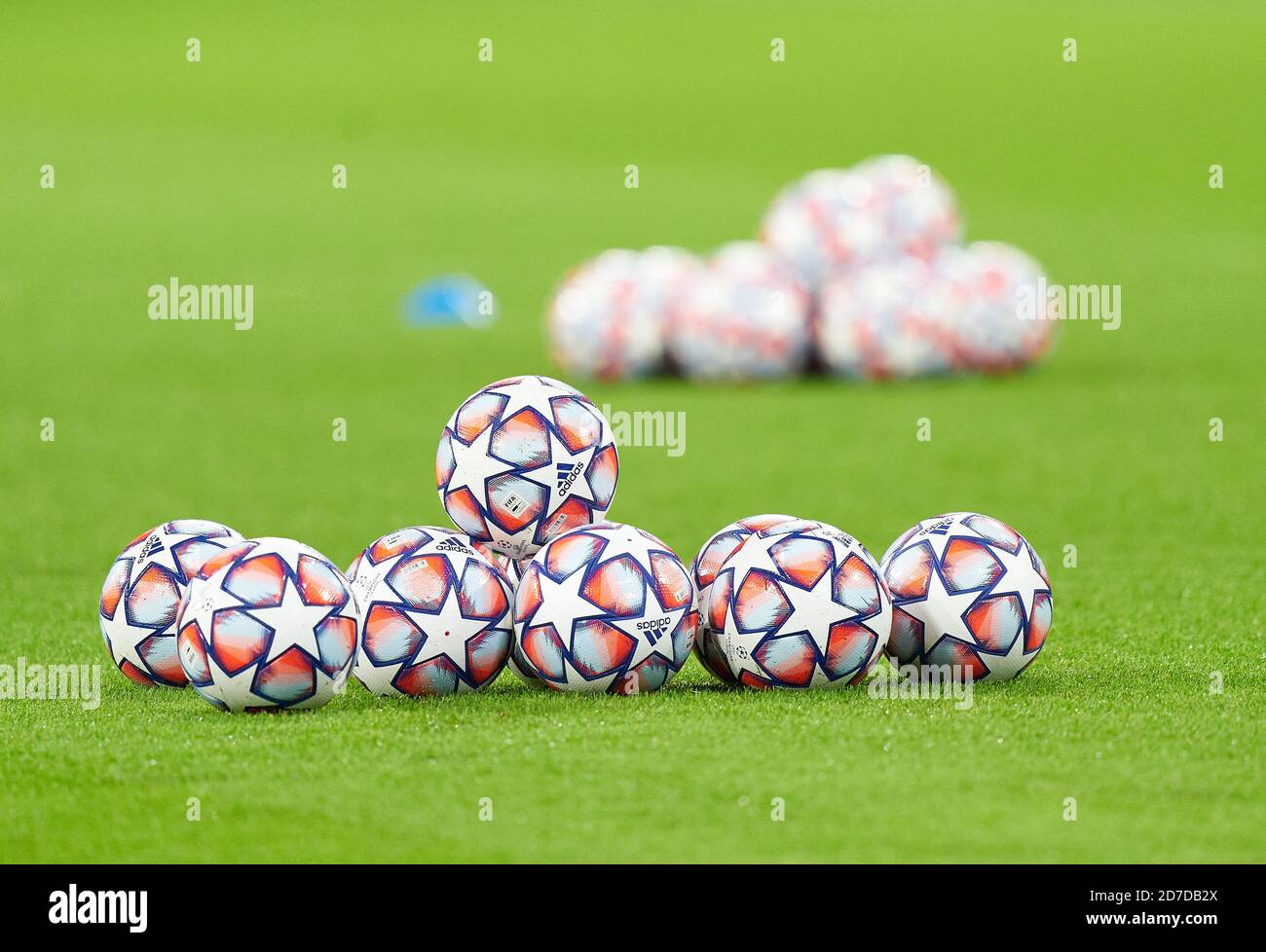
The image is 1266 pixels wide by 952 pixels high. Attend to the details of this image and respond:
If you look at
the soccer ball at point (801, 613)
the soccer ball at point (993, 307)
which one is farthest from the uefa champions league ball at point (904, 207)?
the soccer ball at point (801, 613)

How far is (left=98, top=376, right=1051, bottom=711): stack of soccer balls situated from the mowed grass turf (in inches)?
7.9

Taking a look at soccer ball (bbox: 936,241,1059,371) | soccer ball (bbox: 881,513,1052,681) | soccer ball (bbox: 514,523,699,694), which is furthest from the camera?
soccer ball (bbox: 936,241,1059,371)

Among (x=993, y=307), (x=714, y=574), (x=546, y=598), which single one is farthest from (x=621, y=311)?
(x=546, y=598)

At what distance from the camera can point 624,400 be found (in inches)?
814

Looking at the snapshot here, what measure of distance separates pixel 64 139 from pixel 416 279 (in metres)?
15.8

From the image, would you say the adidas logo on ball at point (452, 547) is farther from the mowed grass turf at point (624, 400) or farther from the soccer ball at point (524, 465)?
the mowed grass turf at point (624, 400)

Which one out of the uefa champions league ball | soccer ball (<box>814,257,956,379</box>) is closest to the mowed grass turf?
soccer ball (<box>814,257,956,379</box>)

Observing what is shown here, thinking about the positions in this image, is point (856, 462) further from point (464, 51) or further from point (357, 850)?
point (464, 51)

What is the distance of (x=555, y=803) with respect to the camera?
686 centimetres

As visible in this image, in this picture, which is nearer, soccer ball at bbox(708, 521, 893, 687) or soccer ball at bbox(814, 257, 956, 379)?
soccer ball at bbox(708, 521, 893, 687)

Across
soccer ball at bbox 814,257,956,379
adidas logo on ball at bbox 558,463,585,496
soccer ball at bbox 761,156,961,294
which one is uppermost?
soccer ball at bbox 761,156,961,294

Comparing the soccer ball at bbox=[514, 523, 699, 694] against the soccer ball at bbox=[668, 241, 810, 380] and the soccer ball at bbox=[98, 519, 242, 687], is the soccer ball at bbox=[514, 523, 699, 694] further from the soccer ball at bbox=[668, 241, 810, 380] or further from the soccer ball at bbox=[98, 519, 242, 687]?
the soccer ball at bbox=[668, 241, 810, 380]

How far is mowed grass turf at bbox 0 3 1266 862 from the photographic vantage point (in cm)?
694

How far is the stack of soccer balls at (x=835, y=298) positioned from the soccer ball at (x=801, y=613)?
12.5 meters
